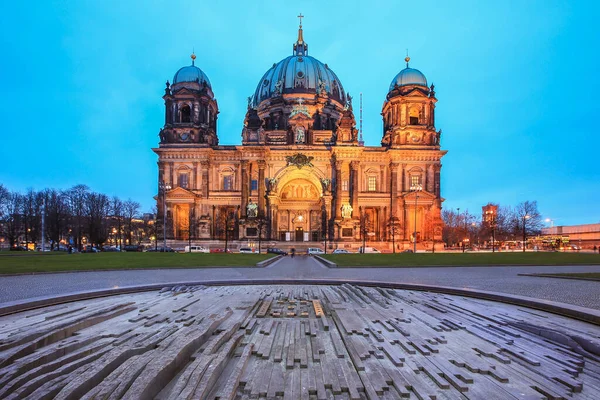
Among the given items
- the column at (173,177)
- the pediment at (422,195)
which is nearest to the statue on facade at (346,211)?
the pediment at (422,195)

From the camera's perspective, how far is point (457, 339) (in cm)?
583

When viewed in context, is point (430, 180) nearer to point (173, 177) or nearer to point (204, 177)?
point (204, 177)

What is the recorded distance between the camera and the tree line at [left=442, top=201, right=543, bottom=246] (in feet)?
193

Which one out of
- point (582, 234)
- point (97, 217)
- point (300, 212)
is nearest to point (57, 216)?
point (97, 217)

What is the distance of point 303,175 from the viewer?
64.4 metres

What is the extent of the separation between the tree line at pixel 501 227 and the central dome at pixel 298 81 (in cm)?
3885

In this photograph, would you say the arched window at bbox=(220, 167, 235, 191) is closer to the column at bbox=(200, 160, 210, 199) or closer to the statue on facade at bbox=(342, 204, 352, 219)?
the column at bbox=(200, 160, 210, 199)

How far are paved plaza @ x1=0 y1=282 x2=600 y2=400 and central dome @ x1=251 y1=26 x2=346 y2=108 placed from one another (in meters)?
70.0

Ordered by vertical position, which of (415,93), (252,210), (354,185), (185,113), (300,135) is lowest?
(252,210)

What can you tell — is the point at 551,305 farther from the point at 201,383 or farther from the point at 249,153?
the point at 249,153

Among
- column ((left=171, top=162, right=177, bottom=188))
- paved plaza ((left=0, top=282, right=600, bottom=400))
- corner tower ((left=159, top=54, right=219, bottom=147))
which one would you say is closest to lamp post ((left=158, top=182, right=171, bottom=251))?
column ((left=171, top=162, right=177, bottom=188))

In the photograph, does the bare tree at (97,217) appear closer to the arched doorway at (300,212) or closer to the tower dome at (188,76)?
the tower dome at (188,76)

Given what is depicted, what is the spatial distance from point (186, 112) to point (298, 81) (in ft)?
79.0

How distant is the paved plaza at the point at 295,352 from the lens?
12.6 feet
